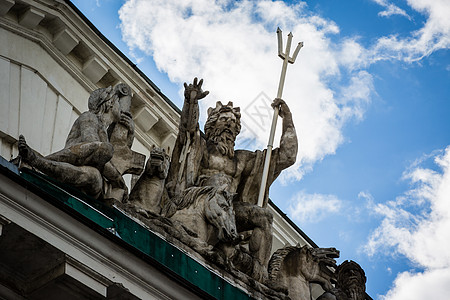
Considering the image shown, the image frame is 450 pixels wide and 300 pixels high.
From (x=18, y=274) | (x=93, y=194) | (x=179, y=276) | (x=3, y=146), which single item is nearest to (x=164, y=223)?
(x=93, y=194)

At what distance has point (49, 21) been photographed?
25.1 m

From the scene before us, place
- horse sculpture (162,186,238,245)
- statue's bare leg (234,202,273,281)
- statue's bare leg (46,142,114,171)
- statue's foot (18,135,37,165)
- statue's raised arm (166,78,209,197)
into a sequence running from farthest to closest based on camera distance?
1. statue's raised arm (166,78,209,197)
2. statue's bare leg (234,202,273,281)
3. horse sculpture (162,186,238,245)
4. statue's bare leg (46,142,114,171)
5. statue's foot (18,135,37,165)

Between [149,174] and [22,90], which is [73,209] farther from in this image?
[22,90]

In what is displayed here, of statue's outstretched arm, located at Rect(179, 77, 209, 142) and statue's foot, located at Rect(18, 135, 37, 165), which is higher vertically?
statue's outstretched arm, located at Rect(179, 77, 209, 142)

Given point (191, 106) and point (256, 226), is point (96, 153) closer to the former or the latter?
point (191, 106)

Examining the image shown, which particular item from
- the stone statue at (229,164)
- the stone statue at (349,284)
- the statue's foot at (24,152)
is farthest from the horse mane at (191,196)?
the statue's foot at (24,152)

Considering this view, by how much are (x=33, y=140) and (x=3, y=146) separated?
2.15 feet

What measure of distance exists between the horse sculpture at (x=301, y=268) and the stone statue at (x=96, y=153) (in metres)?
2.47

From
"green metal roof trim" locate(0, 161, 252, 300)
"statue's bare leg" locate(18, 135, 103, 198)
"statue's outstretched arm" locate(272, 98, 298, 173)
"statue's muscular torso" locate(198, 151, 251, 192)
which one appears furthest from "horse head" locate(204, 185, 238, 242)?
"statue's bare leg" locate(18, 135, 103, 198)

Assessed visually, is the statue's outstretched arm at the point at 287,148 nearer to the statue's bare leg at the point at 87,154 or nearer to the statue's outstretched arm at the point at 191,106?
the statue's outstretched arm at the point at 191,106

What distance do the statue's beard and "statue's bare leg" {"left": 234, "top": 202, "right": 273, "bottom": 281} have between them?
92 cm

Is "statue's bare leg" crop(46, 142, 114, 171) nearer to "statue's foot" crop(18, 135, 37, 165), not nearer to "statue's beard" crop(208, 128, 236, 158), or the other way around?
"statue's foot" crop(18, 135, 37, 165)

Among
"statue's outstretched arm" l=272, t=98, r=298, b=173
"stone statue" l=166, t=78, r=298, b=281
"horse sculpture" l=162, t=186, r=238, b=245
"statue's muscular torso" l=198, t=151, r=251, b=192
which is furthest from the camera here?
"statue's outstretched arm" l=272, t=98, r=298, b=173

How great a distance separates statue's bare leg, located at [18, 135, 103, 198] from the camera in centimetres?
1645
